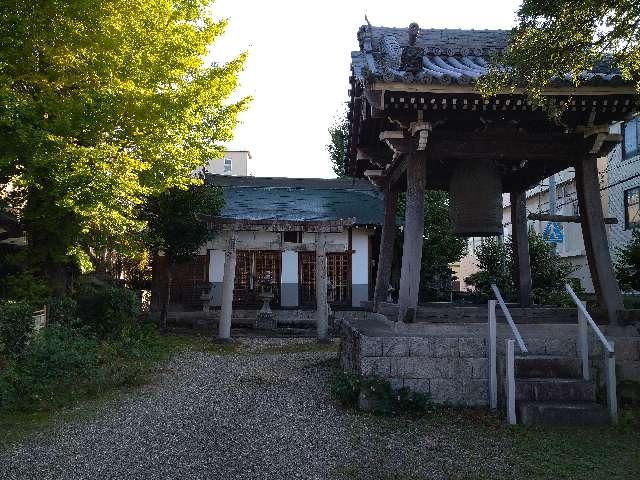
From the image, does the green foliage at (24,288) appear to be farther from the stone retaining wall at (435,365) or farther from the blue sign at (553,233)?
the blue sign at (553,233)

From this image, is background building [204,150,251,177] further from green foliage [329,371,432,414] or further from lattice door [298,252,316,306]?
green foliage [329,371,432,414]

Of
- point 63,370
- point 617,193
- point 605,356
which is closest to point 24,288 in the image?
point 63,370

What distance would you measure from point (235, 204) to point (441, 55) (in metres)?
14.9

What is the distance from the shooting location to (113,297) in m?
11.9

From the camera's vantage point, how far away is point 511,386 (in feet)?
20.0

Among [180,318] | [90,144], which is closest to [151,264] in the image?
[180,318]

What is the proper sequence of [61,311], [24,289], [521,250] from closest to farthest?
1. [521,250]
2. [61,311]
3. [24,289]

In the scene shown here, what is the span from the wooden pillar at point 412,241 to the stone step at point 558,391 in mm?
1774

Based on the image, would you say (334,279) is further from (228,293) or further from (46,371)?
(46,371)

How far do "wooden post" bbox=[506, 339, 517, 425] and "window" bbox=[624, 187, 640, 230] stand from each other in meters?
15.5

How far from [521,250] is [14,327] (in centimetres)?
885

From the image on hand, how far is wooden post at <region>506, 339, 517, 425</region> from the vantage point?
6012 millimetres

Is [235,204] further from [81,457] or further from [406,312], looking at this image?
[81,457]

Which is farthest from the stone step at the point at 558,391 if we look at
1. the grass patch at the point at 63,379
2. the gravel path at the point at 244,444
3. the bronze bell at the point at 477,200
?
the grass patch at the point at 63,379
